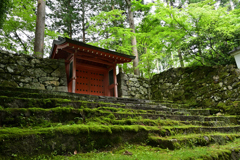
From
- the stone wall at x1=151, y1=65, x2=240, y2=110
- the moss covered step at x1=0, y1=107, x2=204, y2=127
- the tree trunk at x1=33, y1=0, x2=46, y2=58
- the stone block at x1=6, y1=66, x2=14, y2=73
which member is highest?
the tree trunk at x1=33, y1=0, x2=46, y2=58

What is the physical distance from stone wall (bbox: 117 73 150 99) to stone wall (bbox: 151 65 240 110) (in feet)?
2.62

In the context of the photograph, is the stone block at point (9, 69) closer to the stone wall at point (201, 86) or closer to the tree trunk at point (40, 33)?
the tree trunk at point (40, 33)

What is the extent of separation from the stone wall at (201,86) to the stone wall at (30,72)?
669 cm

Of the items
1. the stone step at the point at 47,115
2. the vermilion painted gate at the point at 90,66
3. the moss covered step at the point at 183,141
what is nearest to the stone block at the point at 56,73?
the vermilion painted gate at the point at 90,66

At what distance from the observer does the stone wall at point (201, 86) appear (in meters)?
8.02

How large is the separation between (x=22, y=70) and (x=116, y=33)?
22.2 ft

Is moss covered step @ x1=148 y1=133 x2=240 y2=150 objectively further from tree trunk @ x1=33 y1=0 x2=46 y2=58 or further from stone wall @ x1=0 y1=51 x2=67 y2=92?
tree trunk @ x1=33 y1=0 x2=46 y2=58

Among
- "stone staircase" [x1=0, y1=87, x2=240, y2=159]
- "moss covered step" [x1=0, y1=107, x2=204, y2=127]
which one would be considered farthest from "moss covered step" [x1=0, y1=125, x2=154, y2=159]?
"moss covered step" [x1=0, y1=107, x2=204, y2=127]

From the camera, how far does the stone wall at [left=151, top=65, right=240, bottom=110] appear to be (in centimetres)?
802

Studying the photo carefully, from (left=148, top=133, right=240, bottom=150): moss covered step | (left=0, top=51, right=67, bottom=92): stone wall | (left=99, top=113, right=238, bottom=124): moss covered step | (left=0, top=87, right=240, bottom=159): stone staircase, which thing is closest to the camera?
(left=0, top=87, right=240, bottom=159): stone staircase

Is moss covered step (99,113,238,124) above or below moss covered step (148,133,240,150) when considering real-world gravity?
above

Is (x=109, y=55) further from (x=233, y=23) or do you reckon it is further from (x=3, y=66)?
(x=233, y=23)

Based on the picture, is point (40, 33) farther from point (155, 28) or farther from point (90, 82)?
point (155, 28)

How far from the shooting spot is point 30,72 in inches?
320
